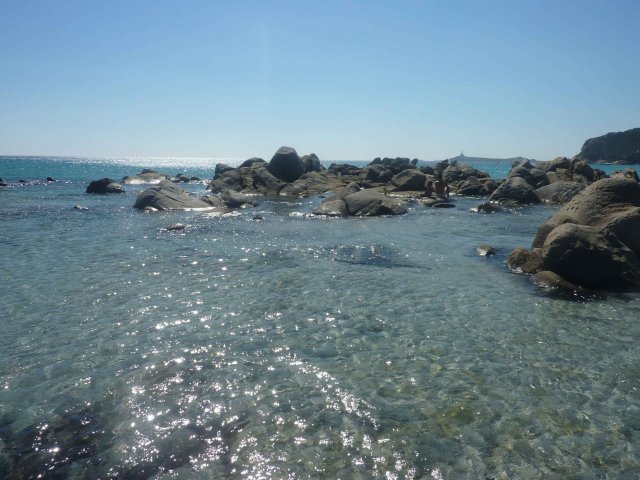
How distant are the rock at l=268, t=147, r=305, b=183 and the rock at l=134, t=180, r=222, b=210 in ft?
51.5

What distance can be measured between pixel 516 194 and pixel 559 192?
4297 mm

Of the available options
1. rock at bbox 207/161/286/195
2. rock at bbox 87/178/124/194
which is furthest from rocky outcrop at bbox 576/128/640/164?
rock at bbox 87/178/124/194

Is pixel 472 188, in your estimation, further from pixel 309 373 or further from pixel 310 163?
pixel 309 373

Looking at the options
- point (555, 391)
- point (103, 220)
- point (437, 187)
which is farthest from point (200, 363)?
point (437, 187)

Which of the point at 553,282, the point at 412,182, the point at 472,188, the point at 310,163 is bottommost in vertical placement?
the point at 553,282

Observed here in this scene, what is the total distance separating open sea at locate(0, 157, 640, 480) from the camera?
16.5 ft

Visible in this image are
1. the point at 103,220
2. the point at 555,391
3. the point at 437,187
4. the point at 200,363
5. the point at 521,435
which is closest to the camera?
the point at 521,435

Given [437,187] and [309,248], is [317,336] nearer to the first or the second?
[309,248]

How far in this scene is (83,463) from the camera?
16.0ft

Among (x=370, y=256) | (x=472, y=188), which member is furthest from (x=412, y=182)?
(x=370, y=256)

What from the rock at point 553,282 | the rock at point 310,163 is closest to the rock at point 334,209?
the rock at point 553,282

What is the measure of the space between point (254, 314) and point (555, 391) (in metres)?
5.45

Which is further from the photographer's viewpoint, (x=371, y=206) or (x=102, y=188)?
(x=102, y=188)

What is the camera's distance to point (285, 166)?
153ft
